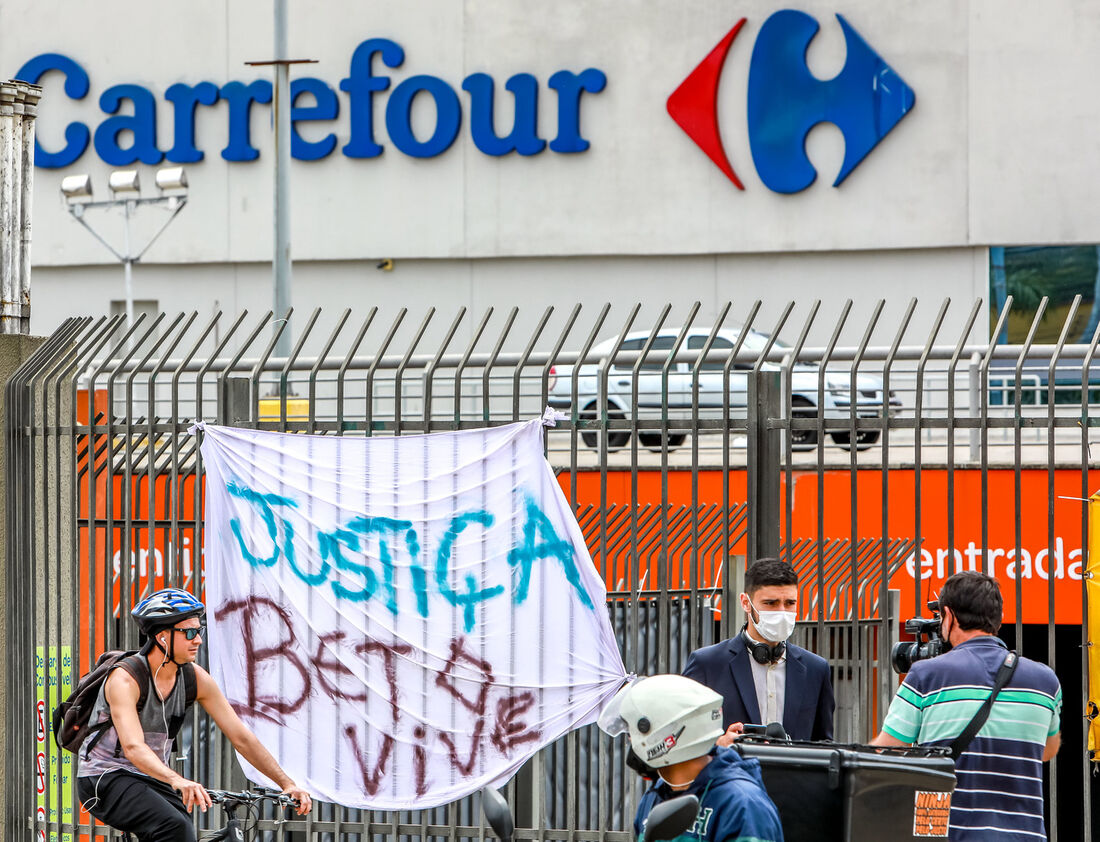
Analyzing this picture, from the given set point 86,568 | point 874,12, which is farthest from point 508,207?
point 86,568

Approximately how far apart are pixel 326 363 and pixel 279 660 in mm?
1434

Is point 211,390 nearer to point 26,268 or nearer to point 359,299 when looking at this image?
point 26,268

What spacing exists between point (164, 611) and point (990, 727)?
3065 mm

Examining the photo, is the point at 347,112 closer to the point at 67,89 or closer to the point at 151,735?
the point at 67,89

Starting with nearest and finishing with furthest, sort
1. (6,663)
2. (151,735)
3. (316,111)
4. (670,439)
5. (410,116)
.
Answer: (151,735)
(6,663)
(670,439)
(410,116)
(316,111)

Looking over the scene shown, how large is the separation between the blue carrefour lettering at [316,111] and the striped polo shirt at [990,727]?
84.6 feet

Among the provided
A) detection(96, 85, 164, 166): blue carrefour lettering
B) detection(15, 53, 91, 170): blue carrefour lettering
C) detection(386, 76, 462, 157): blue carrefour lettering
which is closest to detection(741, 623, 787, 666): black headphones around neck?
detection(386, 76, 462, 157): blue carrefour lettering

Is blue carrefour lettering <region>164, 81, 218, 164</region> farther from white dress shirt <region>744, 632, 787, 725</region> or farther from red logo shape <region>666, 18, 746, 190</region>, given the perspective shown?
white dress shirt <region>744, 632, 787, 725</region>

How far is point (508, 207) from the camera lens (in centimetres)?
2909

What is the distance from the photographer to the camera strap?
5109 millimetres

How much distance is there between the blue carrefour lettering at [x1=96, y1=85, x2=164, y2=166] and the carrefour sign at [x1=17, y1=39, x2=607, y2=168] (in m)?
0.02

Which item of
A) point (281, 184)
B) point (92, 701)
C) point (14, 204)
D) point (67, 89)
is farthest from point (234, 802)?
point (67, 89)

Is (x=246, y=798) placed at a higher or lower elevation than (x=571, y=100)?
lower

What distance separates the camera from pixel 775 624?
5.81 m
